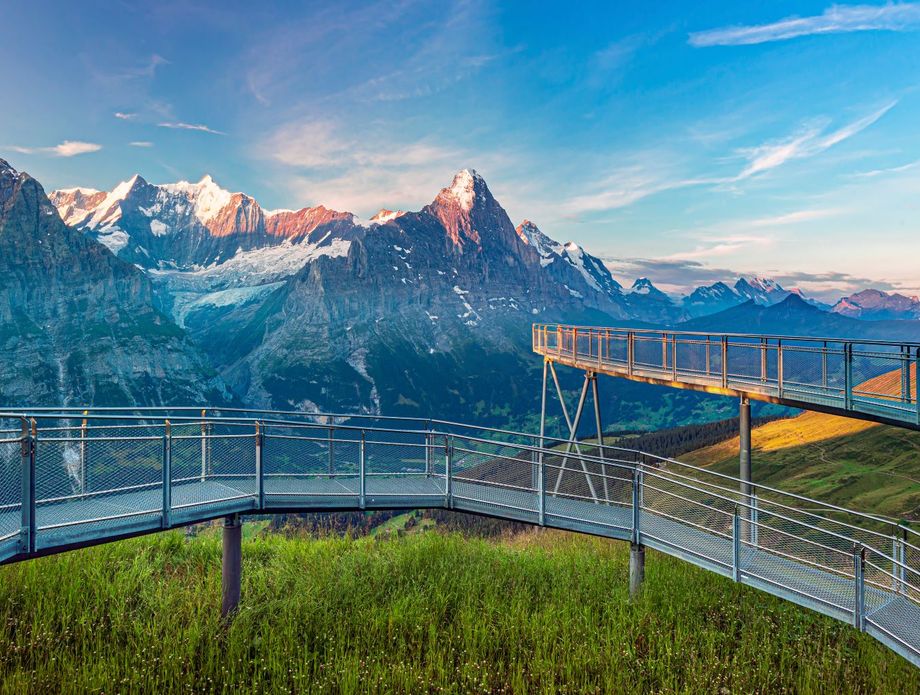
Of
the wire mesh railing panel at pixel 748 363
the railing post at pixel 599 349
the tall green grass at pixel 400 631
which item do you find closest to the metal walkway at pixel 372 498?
the tall green grass at pixel 400 631

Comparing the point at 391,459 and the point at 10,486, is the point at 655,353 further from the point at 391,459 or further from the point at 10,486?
the point at 10,486

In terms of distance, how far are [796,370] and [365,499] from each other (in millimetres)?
13206

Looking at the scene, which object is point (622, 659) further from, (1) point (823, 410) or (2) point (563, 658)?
(1) point (823, 410)

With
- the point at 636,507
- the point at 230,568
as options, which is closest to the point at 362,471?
the point at 230,568

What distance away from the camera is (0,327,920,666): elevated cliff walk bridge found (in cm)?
969

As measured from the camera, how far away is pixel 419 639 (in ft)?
37.1

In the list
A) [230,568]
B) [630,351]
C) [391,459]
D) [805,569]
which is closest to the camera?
[230,568]

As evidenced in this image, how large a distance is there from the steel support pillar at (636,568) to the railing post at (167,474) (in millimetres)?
9502

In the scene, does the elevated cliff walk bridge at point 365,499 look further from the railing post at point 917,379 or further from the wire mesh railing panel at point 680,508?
the railing post at point 917,379

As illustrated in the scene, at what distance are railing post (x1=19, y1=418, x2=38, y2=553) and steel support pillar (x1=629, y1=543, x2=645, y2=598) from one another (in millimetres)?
11246

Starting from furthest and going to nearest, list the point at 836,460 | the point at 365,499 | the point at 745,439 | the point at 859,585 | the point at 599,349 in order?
the point at 836,460, the point at 599,349, the point at 745,439, the point at 365,499, the point at 859,585

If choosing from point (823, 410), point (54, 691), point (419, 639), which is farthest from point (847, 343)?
point (54, 691)

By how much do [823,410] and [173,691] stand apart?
1633 cm

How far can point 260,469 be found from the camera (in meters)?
12.4
